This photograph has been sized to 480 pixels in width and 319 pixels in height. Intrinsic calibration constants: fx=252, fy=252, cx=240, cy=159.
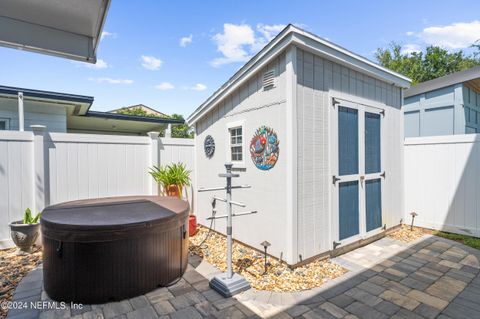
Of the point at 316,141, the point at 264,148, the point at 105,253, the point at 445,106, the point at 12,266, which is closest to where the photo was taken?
the point at 105,253

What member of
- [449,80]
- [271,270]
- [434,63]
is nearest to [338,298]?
[271,270]

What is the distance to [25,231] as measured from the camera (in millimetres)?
3711

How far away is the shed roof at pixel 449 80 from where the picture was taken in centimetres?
568

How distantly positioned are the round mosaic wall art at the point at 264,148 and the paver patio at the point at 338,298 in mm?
1581

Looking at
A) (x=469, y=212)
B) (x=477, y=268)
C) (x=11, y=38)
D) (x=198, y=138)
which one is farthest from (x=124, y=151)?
(x=469, y=212)

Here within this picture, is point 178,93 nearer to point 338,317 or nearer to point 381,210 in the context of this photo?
point 381,210

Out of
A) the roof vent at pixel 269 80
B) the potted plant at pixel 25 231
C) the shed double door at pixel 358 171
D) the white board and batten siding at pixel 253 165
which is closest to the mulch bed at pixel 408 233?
the shed double door at pixel 358 171

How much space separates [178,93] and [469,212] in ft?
49.4

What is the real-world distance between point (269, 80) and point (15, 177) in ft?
13.6

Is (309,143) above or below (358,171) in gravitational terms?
above

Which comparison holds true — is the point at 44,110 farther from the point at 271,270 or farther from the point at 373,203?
the point at 373,203

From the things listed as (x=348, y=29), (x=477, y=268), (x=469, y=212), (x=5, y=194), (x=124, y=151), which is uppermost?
(x=348, y=29)

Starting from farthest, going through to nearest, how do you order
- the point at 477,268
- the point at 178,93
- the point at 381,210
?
1. the point at 178,93
2. the point at 381,210
3. the point at 477,268

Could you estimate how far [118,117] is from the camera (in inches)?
311
